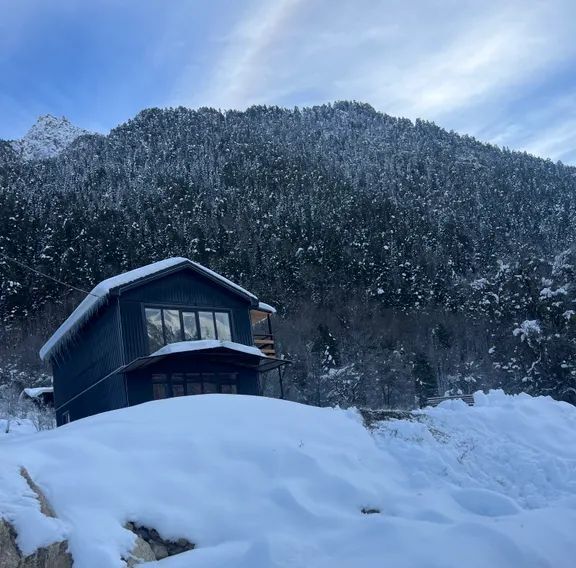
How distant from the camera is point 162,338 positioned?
21.9 metres

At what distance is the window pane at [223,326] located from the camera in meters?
23.6

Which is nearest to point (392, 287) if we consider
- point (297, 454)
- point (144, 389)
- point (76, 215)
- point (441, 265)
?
point (441, 265)

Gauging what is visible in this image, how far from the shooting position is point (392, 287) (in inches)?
2950

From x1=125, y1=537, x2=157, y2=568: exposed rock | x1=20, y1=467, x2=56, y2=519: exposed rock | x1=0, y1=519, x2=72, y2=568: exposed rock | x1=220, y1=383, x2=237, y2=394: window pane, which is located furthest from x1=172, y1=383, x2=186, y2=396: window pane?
x1=0, y1=519, x2=72, y2=568: exposed rock

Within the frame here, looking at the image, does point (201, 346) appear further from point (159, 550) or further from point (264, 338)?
point (159, 550)

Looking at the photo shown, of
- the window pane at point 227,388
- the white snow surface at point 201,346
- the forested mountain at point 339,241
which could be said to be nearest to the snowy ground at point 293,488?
the white snow surface at point 201,346

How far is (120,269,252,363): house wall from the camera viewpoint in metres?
21.2

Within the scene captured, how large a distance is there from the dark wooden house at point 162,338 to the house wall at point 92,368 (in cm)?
4

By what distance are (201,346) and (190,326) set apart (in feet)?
5.19

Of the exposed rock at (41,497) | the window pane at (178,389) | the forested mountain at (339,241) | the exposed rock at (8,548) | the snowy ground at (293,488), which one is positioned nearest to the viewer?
the exposed rock at (8,548)

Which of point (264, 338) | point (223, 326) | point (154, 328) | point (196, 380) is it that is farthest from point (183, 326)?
point (264, 338)

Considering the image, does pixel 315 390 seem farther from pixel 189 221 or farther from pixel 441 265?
pixel 189 221

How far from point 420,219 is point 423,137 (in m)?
47.5

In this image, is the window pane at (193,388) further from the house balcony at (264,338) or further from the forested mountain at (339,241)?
the forested mountain at (339,241)
